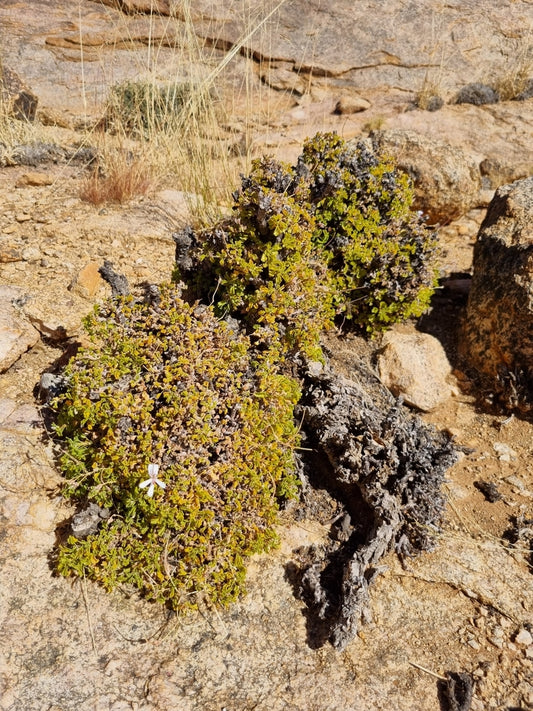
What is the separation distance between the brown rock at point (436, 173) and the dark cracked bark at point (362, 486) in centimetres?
297

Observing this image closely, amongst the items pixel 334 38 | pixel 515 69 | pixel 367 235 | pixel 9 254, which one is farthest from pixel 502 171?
pixel 9 254

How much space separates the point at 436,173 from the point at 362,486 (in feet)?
11.9

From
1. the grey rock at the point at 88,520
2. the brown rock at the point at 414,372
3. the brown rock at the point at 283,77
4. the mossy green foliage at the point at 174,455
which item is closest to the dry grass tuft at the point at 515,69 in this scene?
the brown rock at the point at 283,77

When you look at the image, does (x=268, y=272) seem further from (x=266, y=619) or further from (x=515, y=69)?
(x=515, y=69)

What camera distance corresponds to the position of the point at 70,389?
8.91 feet

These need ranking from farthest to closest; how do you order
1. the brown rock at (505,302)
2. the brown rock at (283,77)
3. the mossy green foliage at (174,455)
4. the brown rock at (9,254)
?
1. the brown rock at (283,77)
2. the brown rock at (9,254)
3. the brown rock at (505,302)
4. the mossy green foliage at (174,455)

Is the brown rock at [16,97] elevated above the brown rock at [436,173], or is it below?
below

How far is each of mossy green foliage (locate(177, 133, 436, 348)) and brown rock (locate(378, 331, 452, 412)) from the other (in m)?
0.24

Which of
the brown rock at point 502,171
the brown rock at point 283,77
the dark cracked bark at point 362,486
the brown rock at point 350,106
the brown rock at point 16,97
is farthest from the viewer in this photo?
the brown rock at point 283,77

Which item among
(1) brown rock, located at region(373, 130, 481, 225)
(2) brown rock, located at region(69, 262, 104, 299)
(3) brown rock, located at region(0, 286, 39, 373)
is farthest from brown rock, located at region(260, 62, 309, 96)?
(3) brown rock, located at region(0, 286, 39, 373)

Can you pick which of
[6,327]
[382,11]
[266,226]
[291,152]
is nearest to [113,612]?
[6,327]

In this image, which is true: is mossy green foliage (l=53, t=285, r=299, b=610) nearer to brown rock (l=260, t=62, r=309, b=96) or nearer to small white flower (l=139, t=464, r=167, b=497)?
small white flower (l=139, t=464, r=167, b=497)

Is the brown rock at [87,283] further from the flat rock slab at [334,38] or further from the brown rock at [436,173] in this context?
the flat rock slab at [334,38]

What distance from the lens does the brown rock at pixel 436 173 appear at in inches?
210
